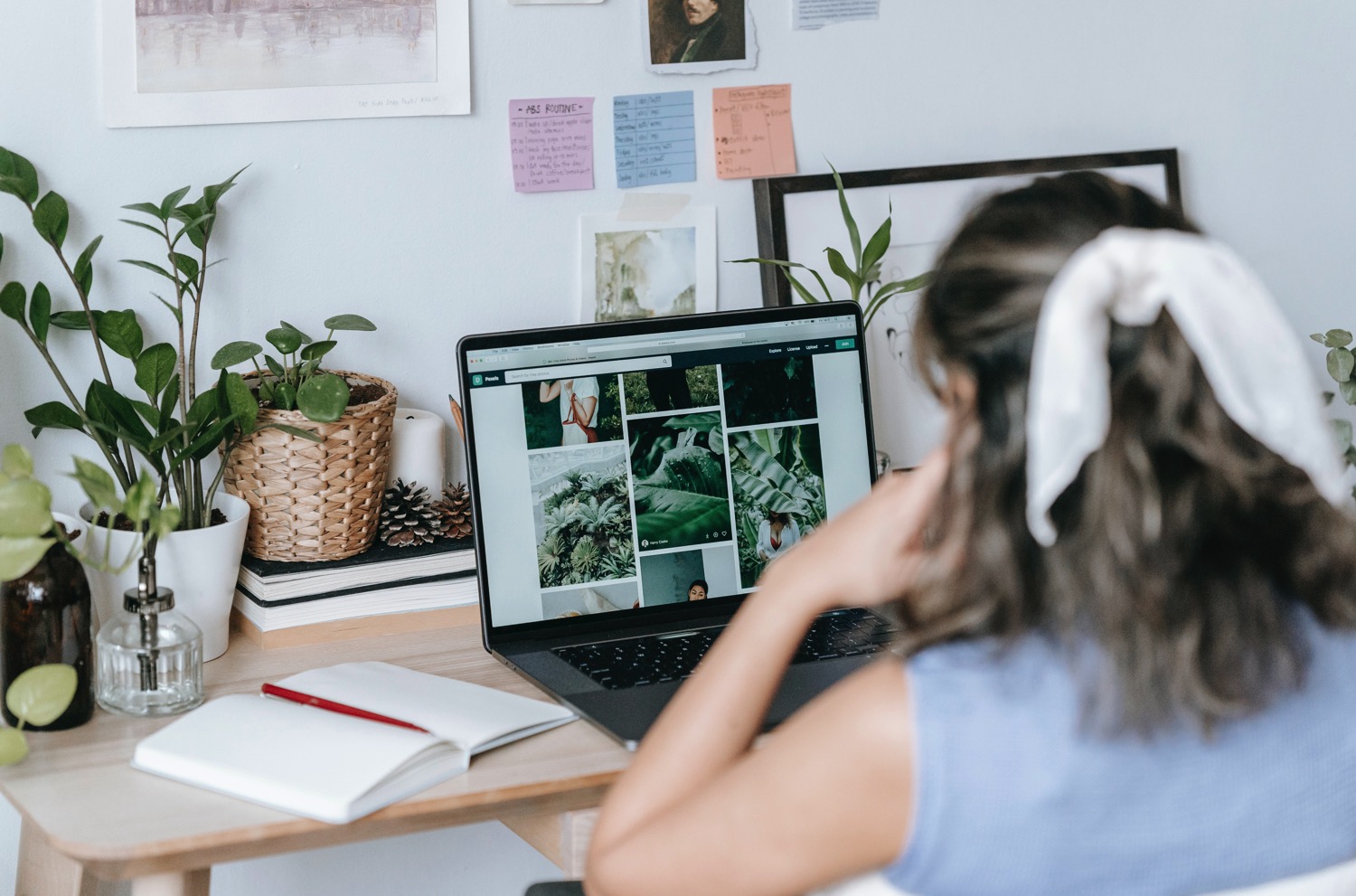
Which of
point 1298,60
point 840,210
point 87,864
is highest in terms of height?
point 1298,60

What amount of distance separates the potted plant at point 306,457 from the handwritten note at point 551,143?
0.80ft

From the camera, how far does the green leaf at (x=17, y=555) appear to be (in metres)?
0.89

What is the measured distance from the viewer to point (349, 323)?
1.17 meters

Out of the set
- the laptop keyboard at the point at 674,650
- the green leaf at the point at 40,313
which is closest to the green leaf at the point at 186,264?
the green leaf at the point at 40,313

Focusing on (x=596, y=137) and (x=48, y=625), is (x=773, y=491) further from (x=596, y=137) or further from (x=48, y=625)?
(x=48, y=625)

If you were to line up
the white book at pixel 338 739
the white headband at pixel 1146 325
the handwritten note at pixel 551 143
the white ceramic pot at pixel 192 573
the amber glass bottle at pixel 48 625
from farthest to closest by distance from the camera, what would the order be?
the handwritten note at pixel 551 143, the white ceramic pot at pixel 192 573, the amber glass bottle at pixel 48 625, the white book at pixel 338 739, the white headband at pixel 1146 325

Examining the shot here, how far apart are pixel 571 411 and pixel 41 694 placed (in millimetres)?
483

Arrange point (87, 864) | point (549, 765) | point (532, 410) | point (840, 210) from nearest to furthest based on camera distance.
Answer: point (87, 864), point (549, 765), point (532, 410), point (840, 210)

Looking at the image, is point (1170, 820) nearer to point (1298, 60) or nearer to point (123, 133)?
point (123, 133)

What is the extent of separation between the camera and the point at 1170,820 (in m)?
0.62

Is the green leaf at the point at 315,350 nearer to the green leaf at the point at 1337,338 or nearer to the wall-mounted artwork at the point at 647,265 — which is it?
the wall-mounted artwork at the point at 647,265

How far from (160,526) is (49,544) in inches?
3.0

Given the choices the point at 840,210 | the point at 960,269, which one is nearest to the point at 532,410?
the point at 840,210

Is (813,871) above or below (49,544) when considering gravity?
below
